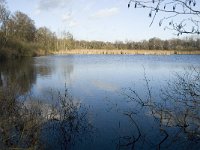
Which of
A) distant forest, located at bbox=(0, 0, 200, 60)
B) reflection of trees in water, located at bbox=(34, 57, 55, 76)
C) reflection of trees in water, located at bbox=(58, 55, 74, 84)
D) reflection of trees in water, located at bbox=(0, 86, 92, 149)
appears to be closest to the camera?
reflection of trees in water, located at bbox=(0, 86, 92, 149)

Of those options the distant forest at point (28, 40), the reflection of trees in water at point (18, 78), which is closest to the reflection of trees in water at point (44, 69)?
the reflection of trees in water at point (18, 78)

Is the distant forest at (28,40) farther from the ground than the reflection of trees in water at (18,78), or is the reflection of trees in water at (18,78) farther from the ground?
the distant forest at (28,40)

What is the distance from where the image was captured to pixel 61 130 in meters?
8.58

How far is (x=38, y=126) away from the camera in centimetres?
668

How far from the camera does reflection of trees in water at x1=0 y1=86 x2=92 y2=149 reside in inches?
248

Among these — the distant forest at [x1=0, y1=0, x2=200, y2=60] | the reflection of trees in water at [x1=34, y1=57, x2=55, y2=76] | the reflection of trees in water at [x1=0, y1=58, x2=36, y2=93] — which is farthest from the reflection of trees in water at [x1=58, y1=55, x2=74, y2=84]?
the distant forest at [x1=0, y1=0, x2=200, y2=60]

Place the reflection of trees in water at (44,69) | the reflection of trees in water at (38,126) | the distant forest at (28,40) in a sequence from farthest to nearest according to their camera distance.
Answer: the distant forest at (28,40)
the reflection of trees in water at (44,69)
the reflection of trees in water at (38,126)

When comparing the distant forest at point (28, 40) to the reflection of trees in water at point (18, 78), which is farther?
the distant forest at point (28, 40)

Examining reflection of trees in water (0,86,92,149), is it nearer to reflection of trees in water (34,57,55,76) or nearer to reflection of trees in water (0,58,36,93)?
reflection of trees in water (0,58,36,93)

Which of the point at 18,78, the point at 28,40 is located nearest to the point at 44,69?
the point at 18,78

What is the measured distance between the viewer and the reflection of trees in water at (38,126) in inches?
248

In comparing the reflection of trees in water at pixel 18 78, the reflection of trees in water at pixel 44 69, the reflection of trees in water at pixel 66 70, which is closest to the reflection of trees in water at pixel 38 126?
the reflection of trees in water at pixel 18 78

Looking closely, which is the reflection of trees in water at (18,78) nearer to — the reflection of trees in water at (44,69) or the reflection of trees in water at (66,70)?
the reflection of trees in water at (44,69)

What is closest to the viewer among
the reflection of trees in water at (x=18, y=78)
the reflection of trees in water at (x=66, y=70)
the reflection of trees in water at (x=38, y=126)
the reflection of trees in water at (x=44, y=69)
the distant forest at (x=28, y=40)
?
the reflection of trees in water at (x=38, y=126)
